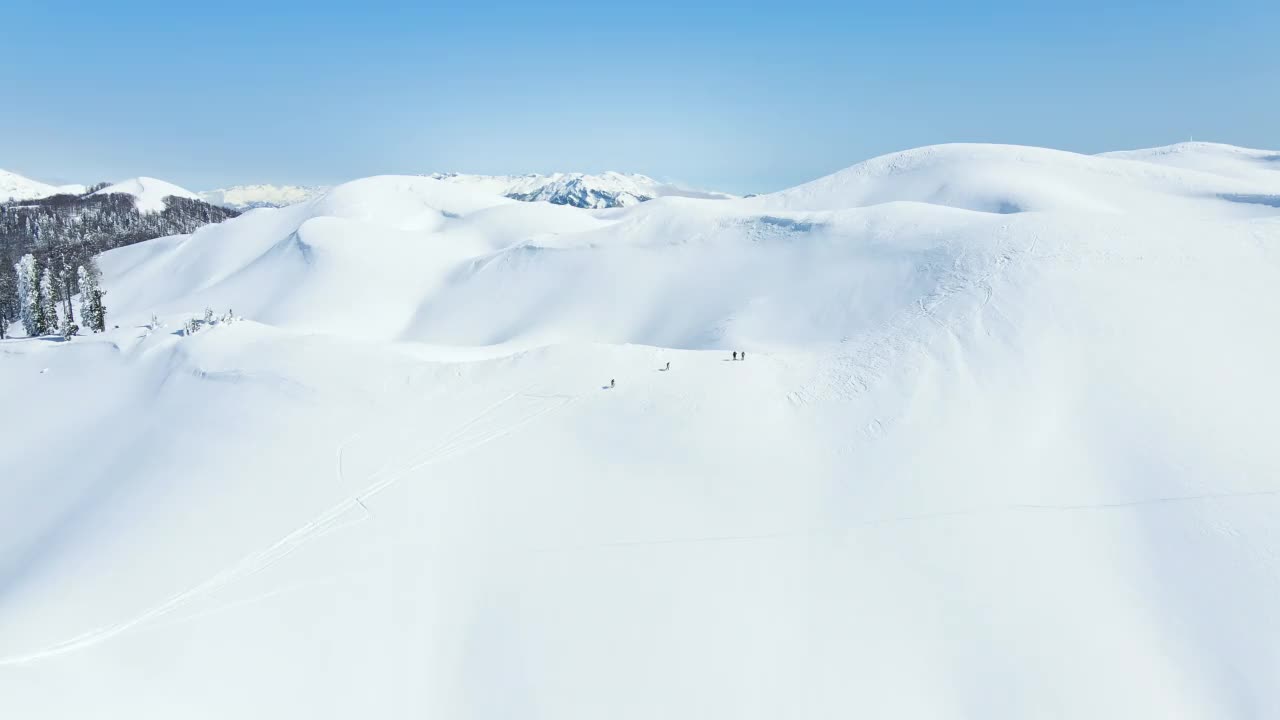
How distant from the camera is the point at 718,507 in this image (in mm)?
20297

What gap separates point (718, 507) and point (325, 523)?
1414cm

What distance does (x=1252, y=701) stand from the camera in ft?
45.4

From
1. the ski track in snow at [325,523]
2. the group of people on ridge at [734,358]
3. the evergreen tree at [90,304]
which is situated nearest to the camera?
the ski track in snow at [325,523]

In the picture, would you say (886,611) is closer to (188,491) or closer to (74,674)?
(74,674)

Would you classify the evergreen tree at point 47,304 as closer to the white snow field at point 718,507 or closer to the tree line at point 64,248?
the tree line at point 64,248

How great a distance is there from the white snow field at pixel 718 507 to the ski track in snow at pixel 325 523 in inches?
5.3

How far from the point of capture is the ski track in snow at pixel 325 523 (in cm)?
1585

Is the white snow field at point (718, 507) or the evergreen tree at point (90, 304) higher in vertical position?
the evergreen tree at point (90, 304)

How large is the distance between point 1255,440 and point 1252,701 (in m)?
11.0

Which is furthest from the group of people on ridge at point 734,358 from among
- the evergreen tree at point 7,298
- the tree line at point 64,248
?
the evergreen tree at point 7,298

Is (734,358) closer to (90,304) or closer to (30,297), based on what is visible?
(90,304)

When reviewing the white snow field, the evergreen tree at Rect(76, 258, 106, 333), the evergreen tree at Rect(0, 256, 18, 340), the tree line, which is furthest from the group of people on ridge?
the evergreen tree at Rect(0, 256, 18, 340)

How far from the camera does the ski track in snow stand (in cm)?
1585

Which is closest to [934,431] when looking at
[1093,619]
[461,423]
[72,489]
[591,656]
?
[1093,619]
